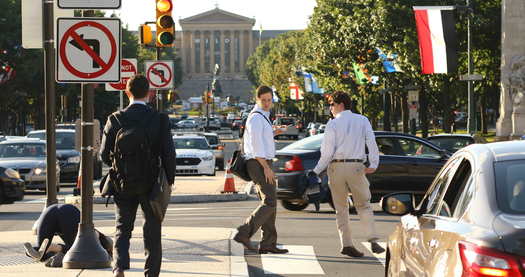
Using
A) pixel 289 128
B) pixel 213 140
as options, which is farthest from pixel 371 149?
pixel 289 128

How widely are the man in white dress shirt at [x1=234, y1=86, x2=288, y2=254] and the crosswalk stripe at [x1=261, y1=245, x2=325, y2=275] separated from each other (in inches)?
6.7

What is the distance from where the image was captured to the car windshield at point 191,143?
35.9 metres

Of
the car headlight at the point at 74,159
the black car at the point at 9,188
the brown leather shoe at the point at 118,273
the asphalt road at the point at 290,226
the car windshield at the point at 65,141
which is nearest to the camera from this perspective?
the brown leather shoe at the point at 118,273

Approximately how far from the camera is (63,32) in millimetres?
10516

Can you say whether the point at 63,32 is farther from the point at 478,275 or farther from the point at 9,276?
the point at 478,275

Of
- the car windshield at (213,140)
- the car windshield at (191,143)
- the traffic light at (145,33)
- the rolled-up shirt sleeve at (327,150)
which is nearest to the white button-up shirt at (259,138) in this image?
the rolled-up shirt sleeve at (327,150)

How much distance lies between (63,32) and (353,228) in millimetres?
6635

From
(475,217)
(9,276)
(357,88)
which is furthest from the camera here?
(357,88)

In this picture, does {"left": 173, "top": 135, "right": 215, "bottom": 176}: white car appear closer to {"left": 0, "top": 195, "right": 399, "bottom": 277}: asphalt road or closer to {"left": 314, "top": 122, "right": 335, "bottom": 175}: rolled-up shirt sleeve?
{"left": 0, "top": 195, "right": 399, "bottom": 277}: asphalt road

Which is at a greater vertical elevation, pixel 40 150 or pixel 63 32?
pixel 63 32

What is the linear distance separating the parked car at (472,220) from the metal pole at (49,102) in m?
5.59

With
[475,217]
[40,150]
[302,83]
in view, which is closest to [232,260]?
[475,217]

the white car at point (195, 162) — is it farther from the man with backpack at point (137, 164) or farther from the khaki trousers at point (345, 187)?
the man with backpack at point (137, 164)

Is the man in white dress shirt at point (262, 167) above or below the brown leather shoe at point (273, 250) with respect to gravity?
above
